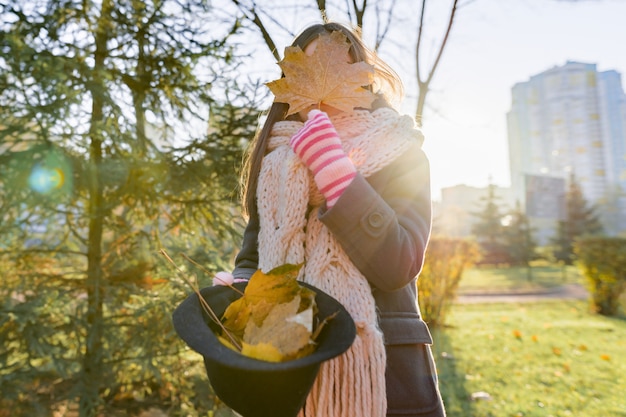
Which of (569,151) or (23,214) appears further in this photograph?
(569,151)

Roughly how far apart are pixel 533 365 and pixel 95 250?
4981 mm

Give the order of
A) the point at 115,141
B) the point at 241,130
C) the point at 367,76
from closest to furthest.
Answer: the point at 367,76 → the point at 115,141 → the point at 241,130

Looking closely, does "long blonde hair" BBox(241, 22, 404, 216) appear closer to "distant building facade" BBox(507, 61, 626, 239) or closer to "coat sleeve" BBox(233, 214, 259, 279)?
"coat sleeve" BBox(233, 214, 259, 279)

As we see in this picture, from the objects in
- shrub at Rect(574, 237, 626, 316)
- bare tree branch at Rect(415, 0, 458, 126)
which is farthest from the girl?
shrub at Rect(574, 237, 626, 316)

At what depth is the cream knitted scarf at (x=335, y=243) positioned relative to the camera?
100 centimetres

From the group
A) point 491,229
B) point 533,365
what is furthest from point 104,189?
point 491,229

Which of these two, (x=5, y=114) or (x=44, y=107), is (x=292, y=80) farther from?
(x=5, y=114)

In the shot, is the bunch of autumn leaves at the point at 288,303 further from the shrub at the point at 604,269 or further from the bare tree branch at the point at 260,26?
the shrub at the point at 604,269

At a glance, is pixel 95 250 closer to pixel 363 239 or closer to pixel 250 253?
pixel 250 253

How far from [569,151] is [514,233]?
2528cm

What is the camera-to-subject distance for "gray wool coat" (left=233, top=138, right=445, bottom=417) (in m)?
1.02

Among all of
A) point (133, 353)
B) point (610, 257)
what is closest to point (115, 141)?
point (133, 353)

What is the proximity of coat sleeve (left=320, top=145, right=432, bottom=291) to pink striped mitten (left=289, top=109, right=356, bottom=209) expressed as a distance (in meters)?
0.04

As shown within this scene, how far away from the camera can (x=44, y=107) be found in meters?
2.82
